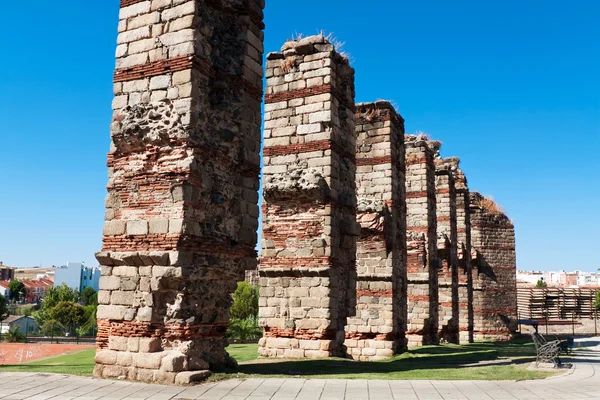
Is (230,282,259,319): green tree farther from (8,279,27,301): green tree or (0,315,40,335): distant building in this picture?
(8,279,27,301): green tree

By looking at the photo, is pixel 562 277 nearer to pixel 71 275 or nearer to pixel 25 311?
pixel 71 275

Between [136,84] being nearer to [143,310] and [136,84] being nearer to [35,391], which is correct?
[143,310]

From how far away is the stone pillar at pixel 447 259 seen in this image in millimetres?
21828

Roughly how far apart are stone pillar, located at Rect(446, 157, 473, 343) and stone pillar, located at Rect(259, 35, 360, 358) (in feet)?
46.7

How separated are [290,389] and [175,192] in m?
3.32

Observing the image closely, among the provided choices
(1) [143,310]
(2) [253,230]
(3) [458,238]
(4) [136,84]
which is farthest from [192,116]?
(3) [458,238]

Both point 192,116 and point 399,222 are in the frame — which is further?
point 399,222

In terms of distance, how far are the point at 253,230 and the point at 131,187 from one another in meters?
2.20

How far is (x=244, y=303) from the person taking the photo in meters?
41.7

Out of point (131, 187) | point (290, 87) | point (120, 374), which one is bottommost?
point (120, 374)

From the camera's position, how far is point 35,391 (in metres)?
6.27

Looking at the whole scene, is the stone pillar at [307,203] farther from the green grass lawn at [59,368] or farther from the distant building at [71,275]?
the distant building at [71,275]

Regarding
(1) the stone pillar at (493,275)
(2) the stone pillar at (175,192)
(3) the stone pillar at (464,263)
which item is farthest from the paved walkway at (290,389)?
(1) the stone pillar at (493,275)

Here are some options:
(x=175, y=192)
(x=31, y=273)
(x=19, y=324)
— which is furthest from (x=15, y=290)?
(x=175, y=192)
